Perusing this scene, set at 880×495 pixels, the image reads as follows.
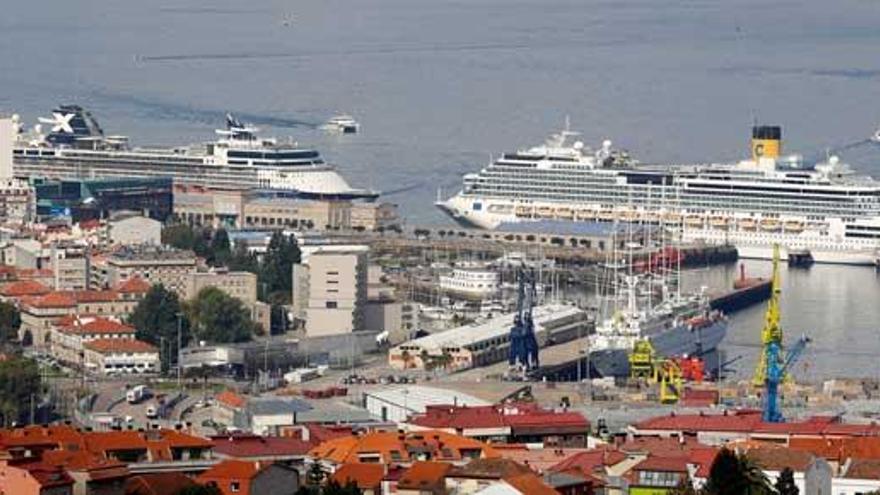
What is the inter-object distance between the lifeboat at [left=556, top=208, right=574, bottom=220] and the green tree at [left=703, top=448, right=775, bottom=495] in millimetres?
24944

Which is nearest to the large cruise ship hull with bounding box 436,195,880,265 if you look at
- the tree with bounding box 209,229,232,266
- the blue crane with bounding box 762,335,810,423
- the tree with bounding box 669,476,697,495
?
the tree with bounding box 209,229,232,266

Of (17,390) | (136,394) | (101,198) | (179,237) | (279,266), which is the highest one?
(101,198)

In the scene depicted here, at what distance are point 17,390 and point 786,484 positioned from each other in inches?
307

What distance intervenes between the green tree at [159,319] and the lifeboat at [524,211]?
42.2 ft

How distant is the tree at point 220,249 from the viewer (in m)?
31.4

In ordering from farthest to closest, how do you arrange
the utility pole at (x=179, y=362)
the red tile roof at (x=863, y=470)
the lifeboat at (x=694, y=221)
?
the lifeboat at (x=694, y=221), the utility pole at (x=179, y=362), the red tile roof at (x=863, y=470)

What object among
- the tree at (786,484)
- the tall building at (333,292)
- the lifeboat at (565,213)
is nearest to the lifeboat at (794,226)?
the lifeboat at (565,213)

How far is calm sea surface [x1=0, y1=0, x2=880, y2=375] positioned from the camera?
135ft

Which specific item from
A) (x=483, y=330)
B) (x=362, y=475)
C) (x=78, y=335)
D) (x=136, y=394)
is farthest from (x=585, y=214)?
(x=362, y=475)

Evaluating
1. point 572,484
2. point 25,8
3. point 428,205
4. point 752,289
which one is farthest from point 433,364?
point 25,8

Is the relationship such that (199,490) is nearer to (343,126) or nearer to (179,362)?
(179,362)

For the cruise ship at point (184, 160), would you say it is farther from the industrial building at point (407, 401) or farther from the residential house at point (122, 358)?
the industrial building at point (407, 401)

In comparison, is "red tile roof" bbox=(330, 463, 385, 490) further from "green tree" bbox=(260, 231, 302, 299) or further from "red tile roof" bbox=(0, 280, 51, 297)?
"green tree" bbox=(260, 231, 302, 299)

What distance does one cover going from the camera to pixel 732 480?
1495 centimetres
